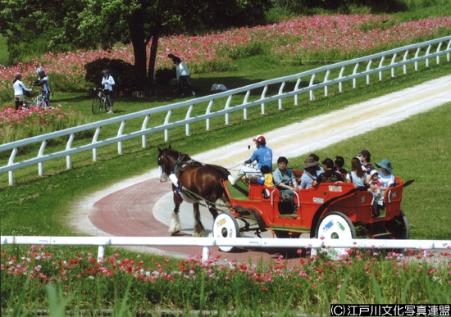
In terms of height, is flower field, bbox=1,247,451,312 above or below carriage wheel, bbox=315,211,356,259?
below

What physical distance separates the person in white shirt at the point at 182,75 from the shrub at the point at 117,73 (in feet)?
9.44

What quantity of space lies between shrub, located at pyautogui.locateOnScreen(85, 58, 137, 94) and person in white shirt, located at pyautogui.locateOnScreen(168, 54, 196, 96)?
2.88 metres

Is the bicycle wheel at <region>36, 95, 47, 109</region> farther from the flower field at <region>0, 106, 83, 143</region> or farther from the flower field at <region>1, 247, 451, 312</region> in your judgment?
the flower field at <region>1, 247, 451, 312</region>

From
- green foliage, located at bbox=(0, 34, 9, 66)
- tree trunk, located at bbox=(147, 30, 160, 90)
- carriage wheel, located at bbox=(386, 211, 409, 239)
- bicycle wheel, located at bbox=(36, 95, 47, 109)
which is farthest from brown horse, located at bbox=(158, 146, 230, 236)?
green foliage, located at bbox=(0, 34, 9, 66)

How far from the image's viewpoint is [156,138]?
2998 centimetres

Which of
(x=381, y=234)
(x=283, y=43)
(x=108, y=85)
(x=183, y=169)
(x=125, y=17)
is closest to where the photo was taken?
(x=381, y=234)

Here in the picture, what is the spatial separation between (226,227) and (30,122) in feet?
49.3

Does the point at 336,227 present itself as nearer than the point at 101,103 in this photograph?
Yes

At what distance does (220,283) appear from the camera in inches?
423

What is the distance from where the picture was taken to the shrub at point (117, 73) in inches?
1647

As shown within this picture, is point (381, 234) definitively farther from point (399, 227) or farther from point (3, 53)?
point (3, 53)

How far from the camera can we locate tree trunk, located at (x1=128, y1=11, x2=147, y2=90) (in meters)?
42.0

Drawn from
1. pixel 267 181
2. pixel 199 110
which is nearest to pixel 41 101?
pixel 199 110

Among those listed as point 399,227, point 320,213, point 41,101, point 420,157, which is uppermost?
point 41,101
